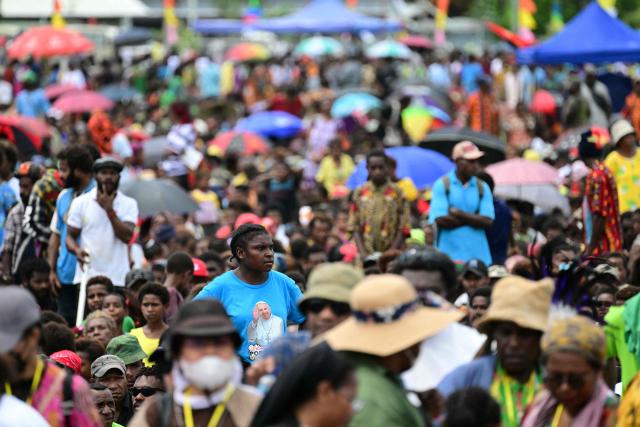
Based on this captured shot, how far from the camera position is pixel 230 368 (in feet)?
18.8

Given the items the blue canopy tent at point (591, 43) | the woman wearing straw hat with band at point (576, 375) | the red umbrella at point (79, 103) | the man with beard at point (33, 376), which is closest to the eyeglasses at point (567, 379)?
the woman wearing straw hat with band at point (576, 375)

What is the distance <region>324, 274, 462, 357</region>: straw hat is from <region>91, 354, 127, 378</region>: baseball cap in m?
3.58

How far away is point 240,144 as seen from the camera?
24.6 m

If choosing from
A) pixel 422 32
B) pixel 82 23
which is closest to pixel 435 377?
pixel 82 23

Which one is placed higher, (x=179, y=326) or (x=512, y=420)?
(x=179, y=326)

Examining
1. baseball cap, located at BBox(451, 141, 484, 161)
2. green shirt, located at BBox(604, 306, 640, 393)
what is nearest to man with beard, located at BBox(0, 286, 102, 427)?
green shirt, located at BBox(604, 306, 640, 393)

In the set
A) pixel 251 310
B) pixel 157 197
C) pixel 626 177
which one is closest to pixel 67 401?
pixel 251 310

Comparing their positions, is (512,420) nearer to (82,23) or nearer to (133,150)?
(133,150)

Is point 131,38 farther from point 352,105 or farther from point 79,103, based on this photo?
point 79,103

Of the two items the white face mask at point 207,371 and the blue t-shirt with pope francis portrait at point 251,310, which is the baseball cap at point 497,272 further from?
the white face mask at point 207,371

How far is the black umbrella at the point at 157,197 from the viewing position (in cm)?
1587

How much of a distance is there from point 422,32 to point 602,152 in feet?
136

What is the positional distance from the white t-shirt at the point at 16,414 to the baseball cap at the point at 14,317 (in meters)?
0.18

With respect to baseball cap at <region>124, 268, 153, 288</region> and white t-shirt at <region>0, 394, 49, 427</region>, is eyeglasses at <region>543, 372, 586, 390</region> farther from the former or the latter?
baseball cap at <region>124, 268, 153, 288</region>
